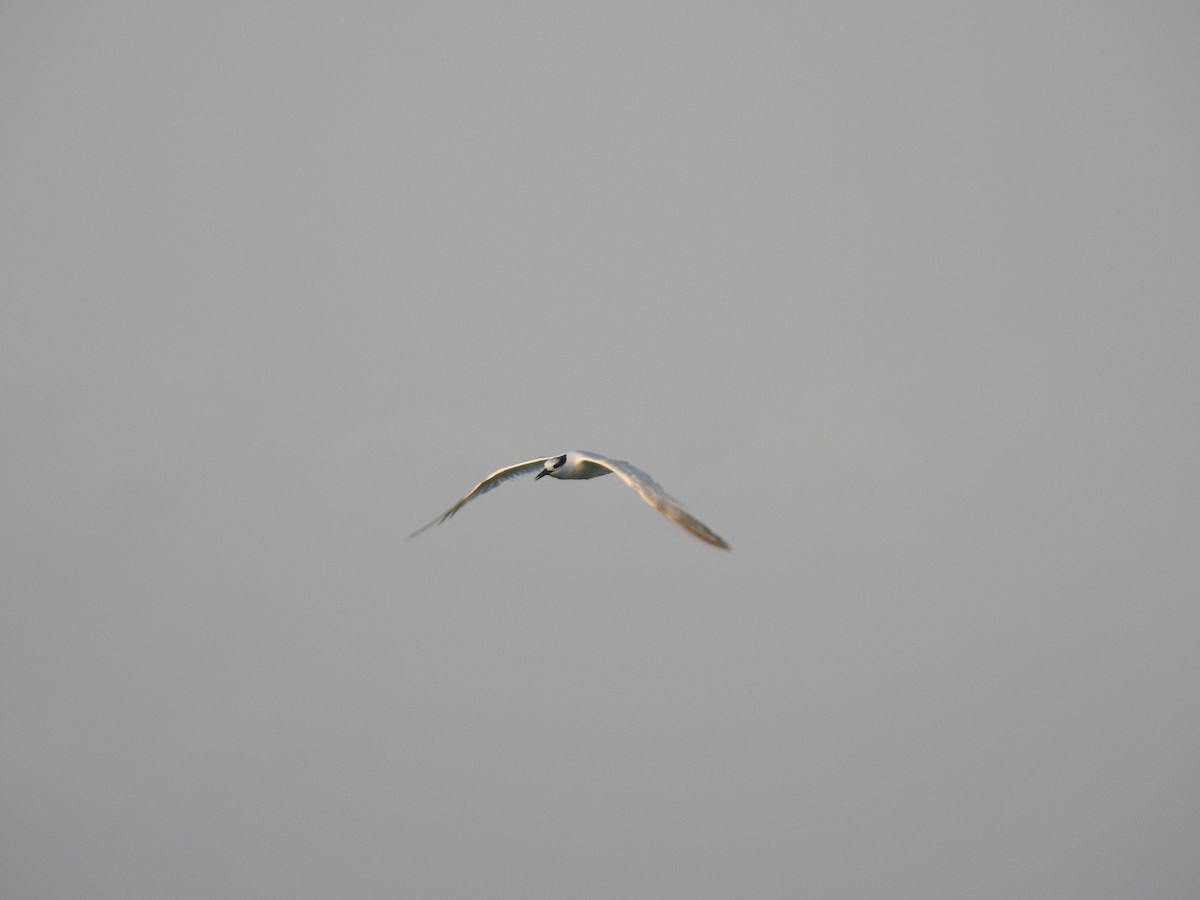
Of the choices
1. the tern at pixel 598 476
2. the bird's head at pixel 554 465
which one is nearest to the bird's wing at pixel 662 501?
the tern at pixel 598 476

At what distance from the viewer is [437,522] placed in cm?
4291

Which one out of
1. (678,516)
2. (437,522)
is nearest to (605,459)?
(437,522)

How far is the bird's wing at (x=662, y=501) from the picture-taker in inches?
1064

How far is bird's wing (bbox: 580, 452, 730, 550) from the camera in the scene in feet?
88.7

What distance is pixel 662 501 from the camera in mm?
30469

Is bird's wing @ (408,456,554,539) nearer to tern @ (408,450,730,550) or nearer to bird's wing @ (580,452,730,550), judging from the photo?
tern @ (408,450,730,550)

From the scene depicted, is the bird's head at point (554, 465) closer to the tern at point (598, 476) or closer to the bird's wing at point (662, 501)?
the tern at point (598, 476)

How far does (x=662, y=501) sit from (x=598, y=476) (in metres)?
13.6

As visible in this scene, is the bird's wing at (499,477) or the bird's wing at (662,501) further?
the bird's wing at (499,477)

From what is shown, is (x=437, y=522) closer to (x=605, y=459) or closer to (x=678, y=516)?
(x=605, y=459)

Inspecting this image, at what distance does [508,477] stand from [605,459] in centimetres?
972

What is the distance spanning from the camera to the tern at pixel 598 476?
28203 millimetres

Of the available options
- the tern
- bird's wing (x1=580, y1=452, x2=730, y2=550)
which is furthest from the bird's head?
bird's wing (x1=580, y1=452, x2=730, y2=550)

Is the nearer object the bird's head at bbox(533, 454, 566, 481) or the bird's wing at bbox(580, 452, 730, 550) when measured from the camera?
the bird's wing at bbox(580, 452, 730, 550)
